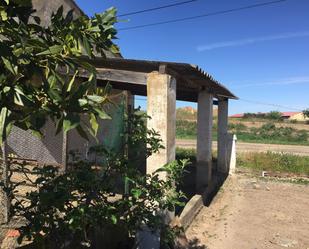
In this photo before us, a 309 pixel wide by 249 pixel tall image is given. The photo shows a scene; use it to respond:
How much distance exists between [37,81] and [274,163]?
1535 cm

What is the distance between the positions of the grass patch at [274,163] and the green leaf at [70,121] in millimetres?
14935

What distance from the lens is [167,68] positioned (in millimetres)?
6246

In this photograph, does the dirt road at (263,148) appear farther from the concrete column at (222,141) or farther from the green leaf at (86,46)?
the green leaf at (86,46)

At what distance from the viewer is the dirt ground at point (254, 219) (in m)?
7.30

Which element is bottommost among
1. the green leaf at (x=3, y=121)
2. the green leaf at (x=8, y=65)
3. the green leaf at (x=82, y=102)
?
the green leaf at (x=3, y=121)

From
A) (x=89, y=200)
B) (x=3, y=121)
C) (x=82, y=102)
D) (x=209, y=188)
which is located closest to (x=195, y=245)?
(x=89, y=200)

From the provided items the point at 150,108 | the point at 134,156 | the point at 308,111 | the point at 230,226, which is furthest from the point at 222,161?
the point at 308,111

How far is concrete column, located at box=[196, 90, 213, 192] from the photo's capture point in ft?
36.9

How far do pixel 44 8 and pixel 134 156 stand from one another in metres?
7.81

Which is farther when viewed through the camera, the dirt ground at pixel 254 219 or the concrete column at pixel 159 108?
the dirt ground at pixel 254 219

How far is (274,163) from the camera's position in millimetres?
16125

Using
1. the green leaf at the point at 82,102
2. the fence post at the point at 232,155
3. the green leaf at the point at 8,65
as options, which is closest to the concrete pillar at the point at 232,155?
the fence post at the point at 232,155

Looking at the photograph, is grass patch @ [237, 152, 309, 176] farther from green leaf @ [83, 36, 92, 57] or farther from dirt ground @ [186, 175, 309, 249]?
green leaf @ [83, 36, 92, 57]

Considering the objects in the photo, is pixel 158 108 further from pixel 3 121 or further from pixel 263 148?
pixel 263 148
